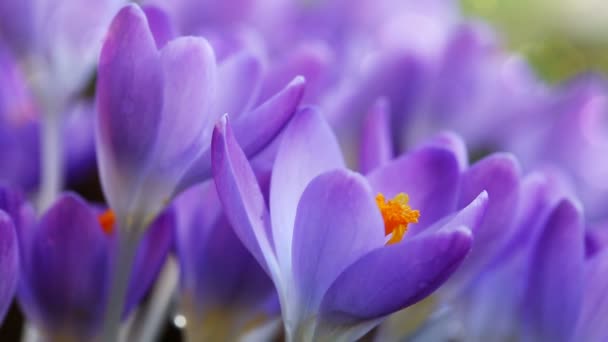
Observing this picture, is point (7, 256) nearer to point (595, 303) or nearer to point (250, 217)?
point (250, 217)

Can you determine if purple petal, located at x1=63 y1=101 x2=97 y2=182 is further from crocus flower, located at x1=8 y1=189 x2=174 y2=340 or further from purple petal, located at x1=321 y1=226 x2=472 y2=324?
purple petal, located at x1=321 y1=226 x2=472 y2=324

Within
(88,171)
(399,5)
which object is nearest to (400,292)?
→ (88,171)

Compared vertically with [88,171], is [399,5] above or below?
above

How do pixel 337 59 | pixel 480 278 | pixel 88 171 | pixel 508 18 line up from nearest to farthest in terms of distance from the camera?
1. pixel 480 278
2. pixel 88 171
3. pixel 337 59
4. pixel 508 18

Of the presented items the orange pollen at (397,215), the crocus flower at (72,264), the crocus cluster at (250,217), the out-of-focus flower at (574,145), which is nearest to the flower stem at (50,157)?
the crocus cluster at (250,217)

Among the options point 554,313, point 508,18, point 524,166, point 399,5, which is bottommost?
point 554,313

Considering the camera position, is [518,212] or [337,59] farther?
[337,59]

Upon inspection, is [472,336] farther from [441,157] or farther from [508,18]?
[508,18]
